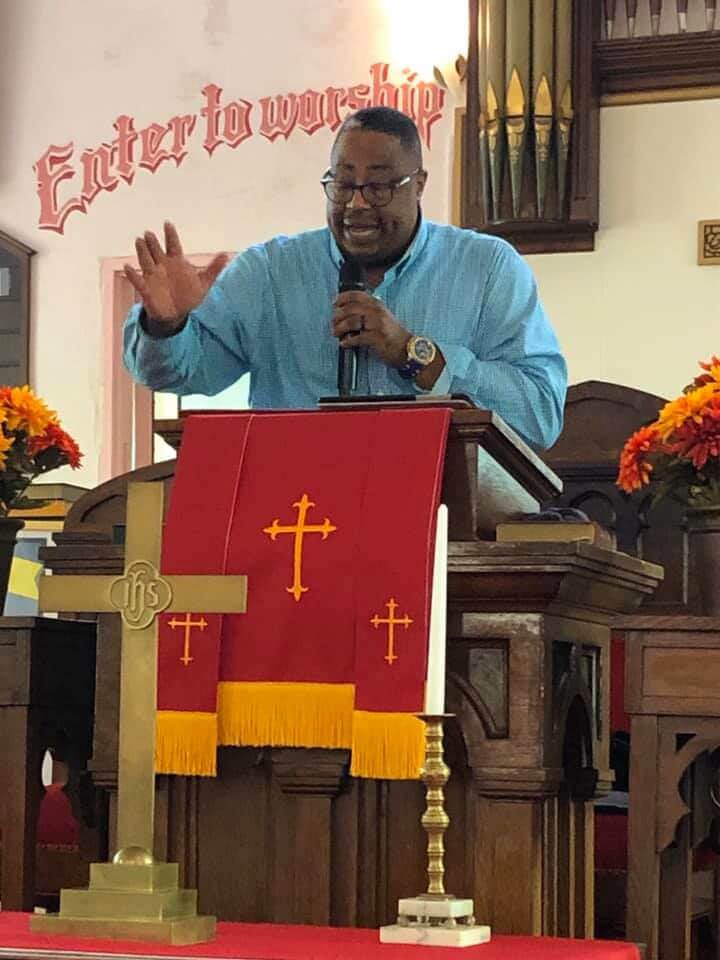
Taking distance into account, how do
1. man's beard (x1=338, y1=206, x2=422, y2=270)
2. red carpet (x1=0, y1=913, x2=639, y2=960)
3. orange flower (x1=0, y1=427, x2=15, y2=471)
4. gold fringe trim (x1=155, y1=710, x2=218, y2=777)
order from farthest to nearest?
orange flower (x1=0, y1=427, x2=15, y2=471), man's beard (x1=338, y1=206, x2=422, y2=270), gold fringe trim (x1=155, y1=710, x2=218, y2=777), red carpet (x1=0, y1=913, x2=639, y2=960)

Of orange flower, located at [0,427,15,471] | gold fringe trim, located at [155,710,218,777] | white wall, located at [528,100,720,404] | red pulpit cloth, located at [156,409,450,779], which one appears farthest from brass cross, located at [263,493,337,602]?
white wall, located at [528,100,720,404]

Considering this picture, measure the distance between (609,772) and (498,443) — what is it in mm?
642

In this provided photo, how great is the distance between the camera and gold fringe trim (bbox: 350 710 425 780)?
2.63m

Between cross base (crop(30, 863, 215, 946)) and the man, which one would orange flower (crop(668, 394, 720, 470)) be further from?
cross base (crop(30, 863, 215, 946))

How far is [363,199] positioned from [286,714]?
0.93 m

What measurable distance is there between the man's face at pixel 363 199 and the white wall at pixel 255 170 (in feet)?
11.1

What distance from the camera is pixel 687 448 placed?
3.32 m

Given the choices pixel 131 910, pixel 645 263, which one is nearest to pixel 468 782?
pixel 131 910

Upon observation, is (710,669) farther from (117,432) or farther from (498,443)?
(117,432)

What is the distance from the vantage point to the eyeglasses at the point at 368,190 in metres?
3.16

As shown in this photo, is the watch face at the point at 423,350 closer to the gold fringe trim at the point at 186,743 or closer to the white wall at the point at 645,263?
the gold fringe trim at the point at 186,743

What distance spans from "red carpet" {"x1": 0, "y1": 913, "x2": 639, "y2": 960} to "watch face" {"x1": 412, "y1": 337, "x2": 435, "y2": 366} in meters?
0.90

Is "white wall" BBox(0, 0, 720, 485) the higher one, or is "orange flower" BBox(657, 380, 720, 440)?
"white wall" BBox(0, 0, 720, 485)

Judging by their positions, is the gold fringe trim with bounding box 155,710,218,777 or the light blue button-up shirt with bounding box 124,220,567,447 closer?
the gold fringe trim with bounding box 155,710,218,777
